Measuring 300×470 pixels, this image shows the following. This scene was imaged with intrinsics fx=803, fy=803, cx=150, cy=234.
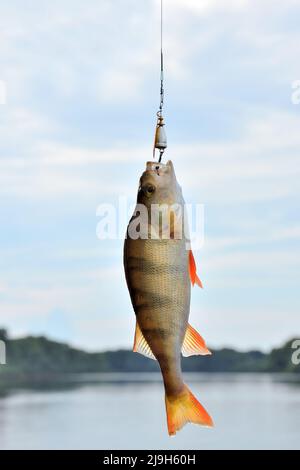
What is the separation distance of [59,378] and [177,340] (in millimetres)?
64508

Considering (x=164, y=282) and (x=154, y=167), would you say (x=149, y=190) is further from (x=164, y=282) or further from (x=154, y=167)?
(x=164, y=282)

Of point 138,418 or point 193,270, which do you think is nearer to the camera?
point 193,270

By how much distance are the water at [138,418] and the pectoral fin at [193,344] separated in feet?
73.7

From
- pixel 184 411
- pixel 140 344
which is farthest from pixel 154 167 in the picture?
pixel 184 411

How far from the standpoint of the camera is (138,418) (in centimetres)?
3641

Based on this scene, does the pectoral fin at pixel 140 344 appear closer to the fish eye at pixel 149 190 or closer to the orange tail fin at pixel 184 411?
the orange tail fin at pixel 184 411

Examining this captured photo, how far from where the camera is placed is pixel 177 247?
11.0ft

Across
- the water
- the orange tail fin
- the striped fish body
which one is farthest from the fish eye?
the water

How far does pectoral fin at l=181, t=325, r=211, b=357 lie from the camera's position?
345 centimetres

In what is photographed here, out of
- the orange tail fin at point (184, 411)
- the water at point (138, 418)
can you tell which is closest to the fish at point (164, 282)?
the orange tail fin at point (184, 411)

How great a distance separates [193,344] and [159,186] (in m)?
0.70

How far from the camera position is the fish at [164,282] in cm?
330

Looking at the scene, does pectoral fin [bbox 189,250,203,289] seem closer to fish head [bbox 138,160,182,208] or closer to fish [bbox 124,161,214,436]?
fish [bbox 124,161,214,436]

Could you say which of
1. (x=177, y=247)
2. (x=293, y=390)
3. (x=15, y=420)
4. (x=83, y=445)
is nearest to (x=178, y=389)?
(x=177, y=247)
